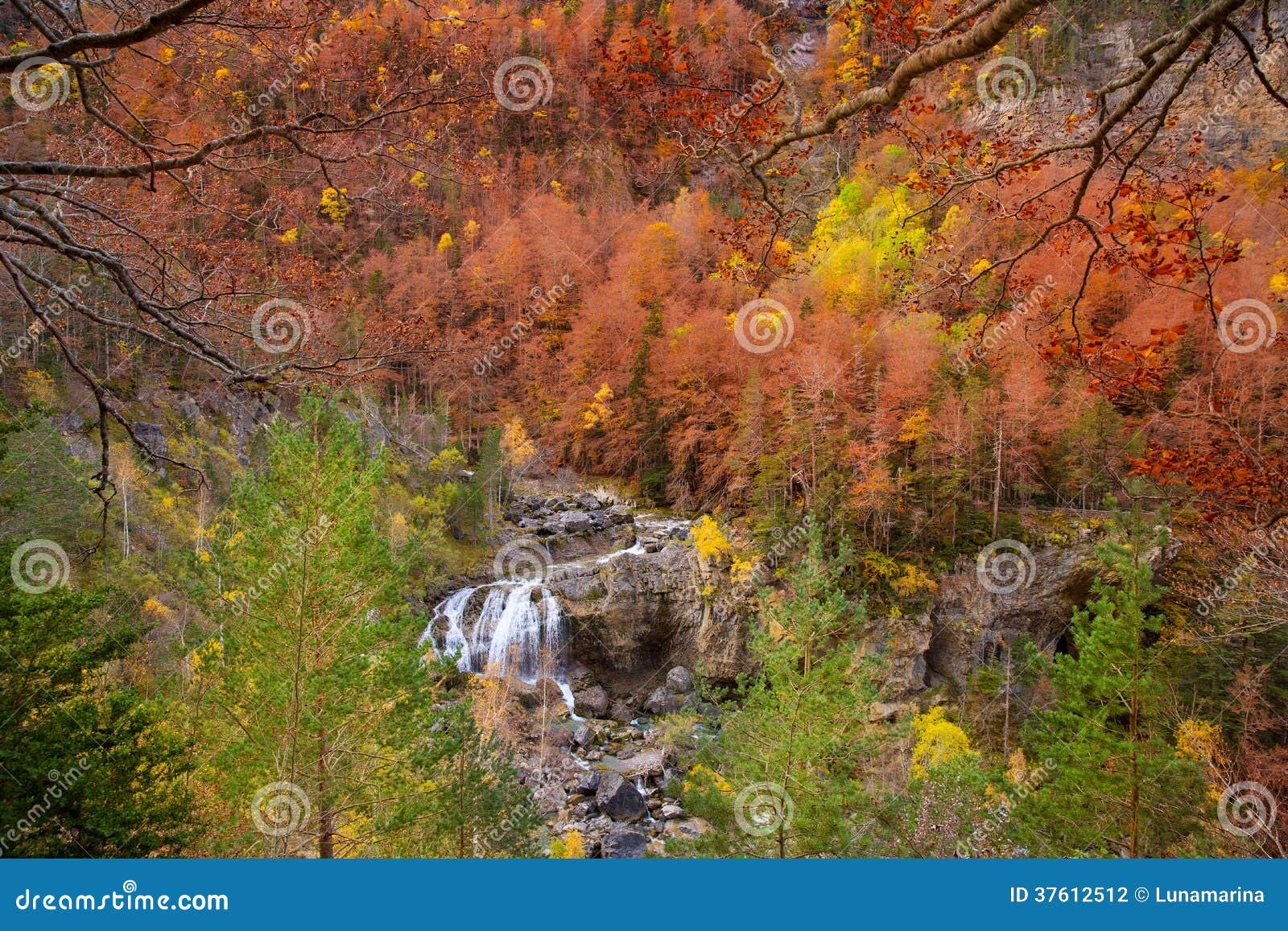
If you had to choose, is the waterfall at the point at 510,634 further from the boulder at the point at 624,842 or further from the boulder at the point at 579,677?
the boulder at the point at 624,842

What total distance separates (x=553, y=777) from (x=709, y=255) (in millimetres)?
28131

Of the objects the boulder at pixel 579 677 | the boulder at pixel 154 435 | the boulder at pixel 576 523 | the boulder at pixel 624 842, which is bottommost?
the boulder at pixel 624 842

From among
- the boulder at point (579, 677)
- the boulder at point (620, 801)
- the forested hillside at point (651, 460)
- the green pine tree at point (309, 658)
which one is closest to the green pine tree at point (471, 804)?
the forested hillside at point (651, 460)

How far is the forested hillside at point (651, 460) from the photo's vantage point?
13.6 feet

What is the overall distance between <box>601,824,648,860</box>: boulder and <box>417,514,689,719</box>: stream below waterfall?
619 centimetres

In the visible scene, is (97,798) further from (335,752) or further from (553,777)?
(553,777)

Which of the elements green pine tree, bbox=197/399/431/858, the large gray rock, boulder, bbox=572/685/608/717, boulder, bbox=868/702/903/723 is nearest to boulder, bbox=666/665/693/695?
boulder, bbox=572/685/608/717

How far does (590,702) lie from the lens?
21.0 m

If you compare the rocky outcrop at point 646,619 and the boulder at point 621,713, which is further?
the rocky outcrop at point 646,619

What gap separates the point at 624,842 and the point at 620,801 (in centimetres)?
155

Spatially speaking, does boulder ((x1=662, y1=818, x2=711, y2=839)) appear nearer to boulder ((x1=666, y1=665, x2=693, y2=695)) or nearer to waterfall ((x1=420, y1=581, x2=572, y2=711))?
boulder ((x1=666, y1=665, x2=693, y2=695))

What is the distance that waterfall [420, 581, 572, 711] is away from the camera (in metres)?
21.6

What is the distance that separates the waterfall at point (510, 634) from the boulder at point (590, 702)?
0.23m

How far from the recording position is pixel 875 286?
28.9 metres
